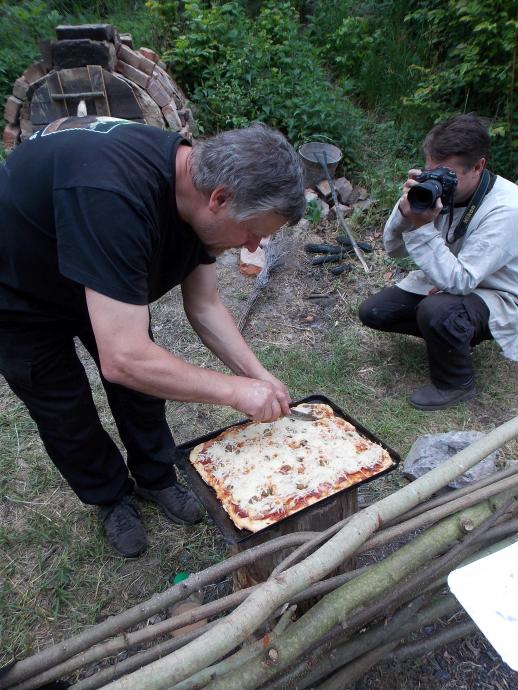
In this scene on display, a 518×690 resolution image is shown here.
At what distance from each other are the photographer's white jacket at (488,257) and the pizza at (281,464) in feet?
4.69

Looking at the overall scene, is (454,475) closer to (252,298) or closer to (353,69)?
(252,298)

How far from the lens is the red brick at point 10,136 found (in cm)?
533

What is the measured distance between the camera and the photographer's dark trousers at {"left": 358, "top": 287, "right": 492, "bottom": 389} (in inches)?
122

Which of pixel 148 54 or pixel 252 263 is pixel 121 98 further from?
pixel 252 263

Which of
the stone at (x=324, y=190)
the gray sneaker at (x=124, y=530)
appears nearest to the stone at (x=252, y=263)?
the stone at (x=324, y=190)

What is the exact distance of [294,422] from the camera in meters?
2.09

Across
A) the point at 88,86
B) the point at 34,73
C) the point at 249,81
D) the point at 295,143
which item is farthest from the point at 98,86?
the point at 295,143

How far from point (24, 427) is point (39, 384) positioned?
4.88 ft

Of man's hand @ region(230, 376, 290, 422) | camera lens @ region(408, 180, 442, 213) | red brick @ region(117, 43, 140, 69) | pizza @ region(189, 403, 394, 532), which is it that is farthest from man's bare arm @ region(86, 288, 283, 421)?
red brick @ region(117, 43, 140, 69)

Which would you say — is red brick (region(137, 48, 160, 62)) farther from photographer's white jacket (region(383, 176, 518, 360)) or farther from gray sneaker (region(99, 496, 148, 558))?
gray sneaker (region(99, 496, 148, 558))

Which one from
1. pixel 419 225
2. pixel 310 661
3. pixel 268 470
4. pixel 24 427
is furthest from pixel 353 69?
pixel 310 661

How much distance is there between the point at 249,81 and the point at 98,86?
75.1 inches

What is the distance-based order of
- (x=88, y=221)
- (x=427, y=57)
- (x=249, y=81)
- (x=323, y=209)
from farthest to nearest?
(x=427, y=57)
(x=249, y=81)
(x=323, y=209)
(x=88, y=221)

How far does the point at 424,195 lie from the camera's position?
2.92 m
